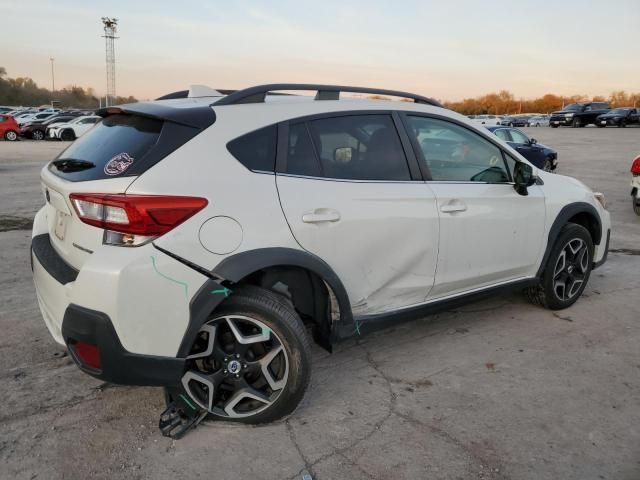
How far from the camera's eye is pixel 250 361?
2768mm

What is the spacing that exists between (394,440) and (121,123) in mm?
2208

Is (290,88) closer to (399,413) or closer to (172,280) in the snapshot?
(172,280)

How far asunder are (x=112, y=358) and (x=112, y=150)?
103 cm

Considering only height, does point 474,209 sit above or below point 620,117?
below

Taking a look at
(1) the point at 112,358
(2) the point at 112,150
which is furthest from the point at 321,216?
(1) the point at 112,358

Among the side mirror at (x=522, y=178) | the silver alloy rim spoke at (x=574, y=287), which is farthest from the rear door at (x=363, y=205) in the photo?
the silver alloy rim spoke at (x=574, y=287)

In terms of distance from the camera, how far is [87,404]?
9.84ft

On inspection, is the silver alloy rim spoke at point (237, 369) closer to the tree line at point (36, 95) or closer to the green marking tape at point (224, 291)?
the green marking tape at point (224, 291)

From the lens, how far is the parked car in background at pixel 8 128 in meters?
28.2

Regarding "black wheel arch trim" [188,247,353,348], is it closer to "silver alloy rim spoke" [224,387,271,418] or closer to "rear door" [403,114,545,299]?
"silver alloy rim spoke" [224,387,271,418]

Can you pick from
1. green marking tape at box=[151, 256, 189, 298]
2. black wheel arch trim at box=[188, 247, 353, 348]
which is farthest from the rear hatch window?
black wheel arch trim at box=[188, 247, 353, 348]

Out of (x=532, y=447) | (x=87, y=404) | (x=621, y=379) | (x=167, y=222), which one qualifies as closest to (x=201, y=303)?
(x=167, y=222)

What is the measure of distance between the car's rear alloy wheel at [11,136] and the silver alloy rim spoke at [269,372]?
102 ft

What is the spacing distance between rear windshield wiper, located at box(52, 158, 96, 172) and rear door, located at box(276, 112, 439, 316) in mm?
969
